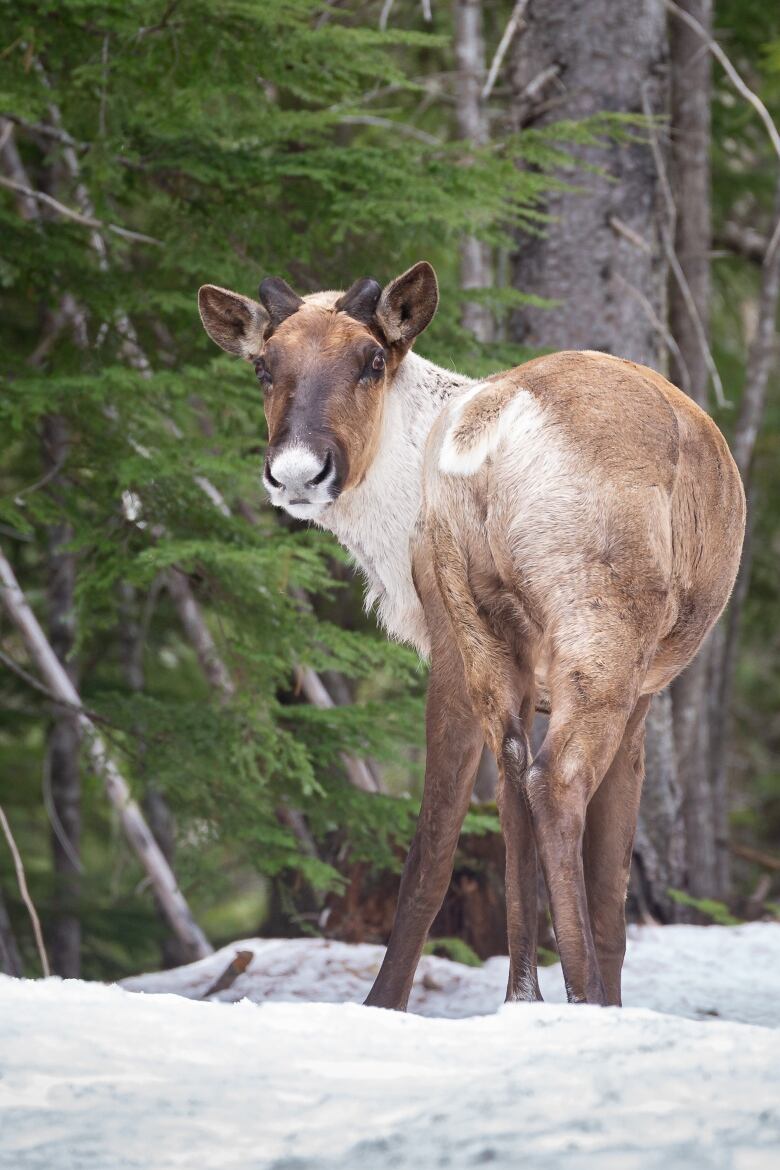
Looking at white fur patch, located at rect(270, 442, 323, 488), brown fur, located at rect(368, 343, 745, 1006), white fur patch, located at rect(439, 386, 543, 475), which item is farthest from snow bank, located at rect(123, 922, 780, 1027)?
white fur patch, located at rect(270, 442, 323, 488)

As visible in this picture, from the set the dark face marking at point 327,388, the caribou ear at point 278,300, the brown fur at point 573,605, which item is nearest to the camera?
the brown fur at point 573,605

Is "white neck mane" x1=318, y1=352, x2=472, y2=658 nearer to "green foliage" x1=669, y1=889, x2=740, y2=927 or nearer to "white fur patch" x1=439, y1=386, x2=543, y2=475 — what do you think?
"white fur patch" x1=439, y1=386, x2=543, y2=475

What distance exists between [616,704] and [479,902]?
399cm

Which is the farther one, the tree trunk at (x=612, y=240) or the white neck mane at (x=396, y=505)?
the tree trunk at (x=612, y=240)

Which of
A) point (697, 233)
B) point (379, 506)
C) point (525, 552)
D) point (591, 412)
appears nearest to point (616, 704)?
point (525, 552)

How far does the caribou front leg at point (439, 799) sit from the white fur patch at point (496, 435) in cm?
67

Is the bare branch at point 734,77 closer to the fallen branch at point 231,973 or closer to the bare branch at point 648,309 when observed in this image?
the bare branch at point 648,309

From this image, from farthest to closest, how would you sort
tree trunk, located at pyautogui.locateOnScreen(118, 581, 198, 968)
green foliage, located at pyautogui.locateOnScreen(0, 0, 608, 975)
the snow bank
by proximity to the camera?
tree trunk, located at pyautogui.locateOnScreen(118, 581, 198, 968) → green foliage, located at pyautogui.locateOnScreen(0, 0, 608, 975) → the snow bank

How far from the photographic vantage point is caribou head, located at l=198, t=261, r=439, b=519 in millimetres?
4168

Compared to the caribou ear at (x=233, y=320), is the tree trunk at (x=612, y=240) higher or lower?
higher

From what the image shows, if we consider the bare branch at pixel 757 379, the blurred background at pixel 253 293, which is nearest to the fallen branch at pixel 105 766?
the blurred background at pixel 253 293

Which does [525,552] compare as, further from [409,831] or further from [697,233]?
[697,233]

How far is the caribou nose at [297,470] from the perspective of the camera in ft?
13.4

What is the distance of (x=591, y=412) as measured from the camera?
A: 405 cm
